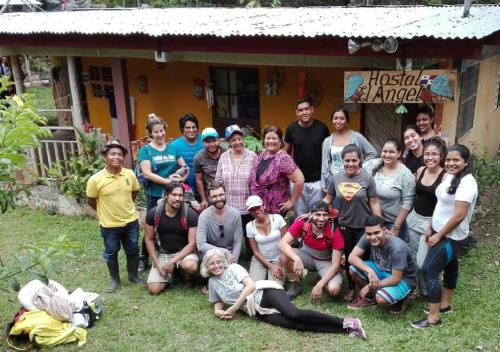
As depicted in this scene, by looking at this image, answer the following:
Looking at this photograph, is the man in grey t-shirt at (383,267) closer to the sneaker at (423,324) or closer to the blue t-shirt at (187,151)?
the sneaker at (423,324)

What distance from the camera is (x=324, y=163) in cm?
538

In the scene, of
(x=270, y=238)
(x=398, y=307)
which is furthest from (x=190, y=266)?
(x=398, y=307)

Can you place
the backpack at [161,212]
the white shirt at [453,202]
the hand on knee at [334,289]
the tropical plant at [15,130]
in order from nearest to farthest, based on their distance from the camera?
the tropical plant at [15,130]
the white shirt at [453,202]
the hand on knee at [334,289]
the backpack at [161,212]

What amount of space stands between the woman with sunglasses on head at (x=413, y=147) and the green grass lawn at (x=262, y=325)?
1.32 meters

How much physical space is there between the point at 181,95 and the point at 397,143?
19.3ft

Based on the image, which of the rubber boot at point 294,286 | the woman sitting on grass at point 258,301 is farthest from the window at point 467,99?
the woman sitting on grass at point 258,301

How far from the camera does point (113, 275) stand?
5.53 metres

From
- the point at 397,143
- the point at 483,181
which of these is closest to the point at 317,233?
the point at 397,143

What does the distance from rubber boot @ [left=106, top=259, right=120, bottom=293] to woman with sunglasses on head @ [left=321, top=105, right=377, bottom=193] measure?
2.47m

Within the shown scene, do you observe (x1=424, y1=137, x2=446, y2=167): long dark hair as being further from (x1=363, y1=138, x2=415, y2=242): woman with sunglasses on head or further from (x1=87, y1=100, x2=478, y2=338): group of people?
(x1=363, y1=138, x2=415, y2=242): woman with sunglasses on head

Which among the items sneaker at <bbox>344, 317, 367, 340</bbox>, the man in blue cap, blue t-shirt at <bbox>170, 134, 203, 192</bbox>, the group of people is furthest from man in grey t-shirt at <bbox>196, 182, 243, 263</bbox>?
sneaker at <bbox>344, 317, 367, 340</bbox>

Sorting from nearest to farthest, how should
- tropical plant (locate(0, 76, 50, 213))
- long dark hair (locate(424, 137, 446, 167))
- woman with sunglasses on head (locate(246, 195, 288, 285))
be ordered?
tropical plant (locate(0, 76, 50, 213)) < long dark hair (locate(424, 137, 446, 167)) < woman with sunglasses on head (locate(246, 195, 288, 285))

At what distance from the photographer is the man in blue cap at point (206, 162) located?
5.51m

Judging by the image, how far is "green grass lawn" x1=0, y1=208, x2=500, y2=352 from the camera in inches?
168
